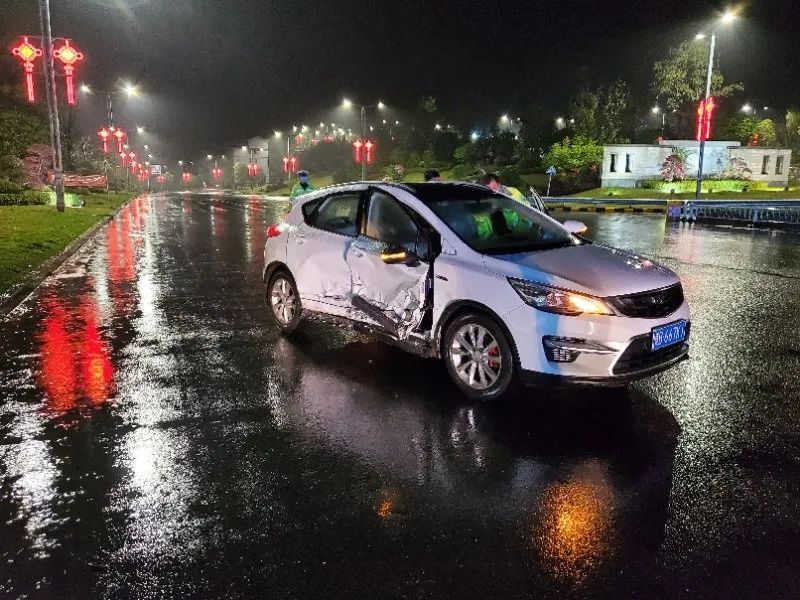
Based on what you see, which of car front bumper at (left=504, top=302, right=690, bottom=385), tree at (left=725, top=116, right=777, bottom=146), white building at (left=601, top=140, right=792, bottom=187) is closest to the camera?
car front bumper at (left=504, top=302, right=690, bottom=385)

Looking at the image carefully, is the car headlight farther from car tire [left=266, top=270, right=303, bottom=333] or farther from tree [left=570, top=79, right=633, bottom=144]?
tree [left=570, top=79, right=633, bottom=144]

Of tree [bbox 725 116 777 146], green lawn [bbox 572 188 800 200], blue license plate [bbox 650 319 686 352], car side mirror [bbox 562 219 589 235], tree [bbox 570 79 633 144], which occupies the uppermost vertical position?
tree [bbox 570 79 633 144]

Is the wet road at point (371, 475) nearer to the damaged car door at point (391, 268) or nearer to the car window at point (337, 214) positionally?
the damaged car door at point (391, 268)

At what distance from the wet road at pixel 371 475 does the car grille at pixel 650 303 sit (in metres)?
0.81

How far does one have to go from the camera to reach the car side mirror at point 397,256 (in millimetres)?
5867

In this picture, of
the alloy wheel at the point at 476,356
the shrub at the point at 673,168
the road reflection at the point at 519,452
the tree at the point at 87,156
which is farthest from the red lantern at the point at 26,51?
the shrub at the point at 673,168

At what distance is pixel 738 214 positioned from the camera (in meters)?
28.0

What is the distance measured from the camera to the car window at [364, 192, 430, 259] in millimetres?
6086

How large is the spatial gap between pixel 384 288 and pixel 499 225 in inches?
48.8

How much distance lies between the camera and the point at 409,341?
613 centimetres

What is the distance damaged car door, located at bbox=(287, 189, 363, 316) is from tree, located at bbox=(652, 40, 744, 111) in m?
75.6

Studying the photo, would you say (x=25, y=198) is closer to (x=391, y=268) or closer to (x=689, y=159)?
(x=391, y=268)

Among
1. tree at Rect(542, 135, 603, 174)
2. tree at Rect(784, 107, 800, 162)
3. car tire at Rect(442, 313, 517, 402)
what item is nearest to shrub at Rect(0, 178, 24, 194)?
car tire at Rect(442, 313, 517, 402)

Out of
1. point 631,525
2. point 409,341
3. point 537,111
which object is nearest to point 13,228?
point 409,341
